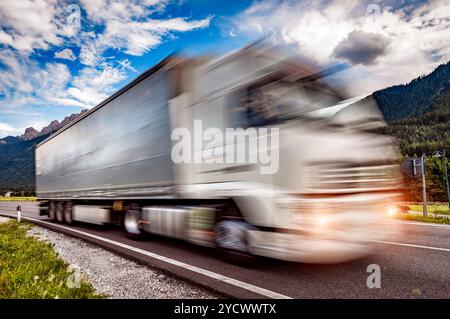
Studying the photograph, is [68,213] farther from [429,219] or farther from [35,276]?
[429,219]

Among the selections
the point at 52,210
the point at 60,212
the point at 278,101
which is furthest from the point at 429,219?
the point at 52,210

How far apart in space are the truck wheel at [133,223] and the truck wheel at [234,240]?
293cm

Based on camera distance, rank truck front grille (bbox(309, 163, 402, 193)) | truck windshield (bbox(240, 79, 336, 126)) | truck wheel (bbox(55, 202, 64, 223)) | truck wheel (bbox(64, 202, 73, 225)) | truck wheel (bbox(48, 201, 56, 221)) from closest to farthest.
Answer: truck front grille (bbox(309, 163, 402, 193))
truck windshield (bbox(240, 79, 336, 126))
truck wheel (bbox(64, 202, 73, 225))
truck wheel (bbox(55, 202, 64, 223))
truck wheel (bbox(48, 201, 56, 221))

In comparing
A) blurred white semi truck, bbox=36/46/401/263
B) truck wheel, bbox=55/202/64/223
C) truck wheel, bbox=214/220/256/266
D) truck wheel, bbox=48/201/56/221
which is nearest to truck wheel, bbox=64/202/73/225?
truck wheel, bbox=55/202/64/223

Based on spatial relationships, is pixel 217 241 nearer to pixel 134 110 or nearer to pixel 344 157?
pixel 344 157

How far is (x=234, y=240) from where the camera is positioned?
4832 millimetres

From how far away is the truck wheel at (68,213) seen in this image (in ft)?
38.1

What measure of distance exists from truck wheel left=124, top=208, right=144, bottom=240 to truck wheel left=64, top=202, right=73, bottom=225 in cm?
469

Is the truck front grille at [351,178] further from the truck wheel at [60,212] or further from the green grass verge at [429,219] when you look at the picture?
the truck wheel at [60,212]

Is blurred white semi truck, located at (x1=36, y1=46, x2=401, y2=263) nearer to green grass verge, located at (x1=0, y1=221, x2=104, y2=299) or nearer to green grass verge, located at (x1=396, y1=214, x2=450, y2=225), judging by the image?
green grass verge, located at (x1=0, y1=221, x2=104, y2=299)

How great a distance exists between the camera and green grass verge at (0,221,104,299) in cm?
380

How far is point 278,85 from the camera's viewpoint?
4578 millimetres

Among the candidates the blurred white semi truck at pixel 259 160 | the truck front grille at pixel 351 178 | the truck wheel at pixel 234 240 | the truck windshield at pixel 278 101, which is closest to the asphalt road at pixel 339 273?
the truck wheel at pixel 234 240
